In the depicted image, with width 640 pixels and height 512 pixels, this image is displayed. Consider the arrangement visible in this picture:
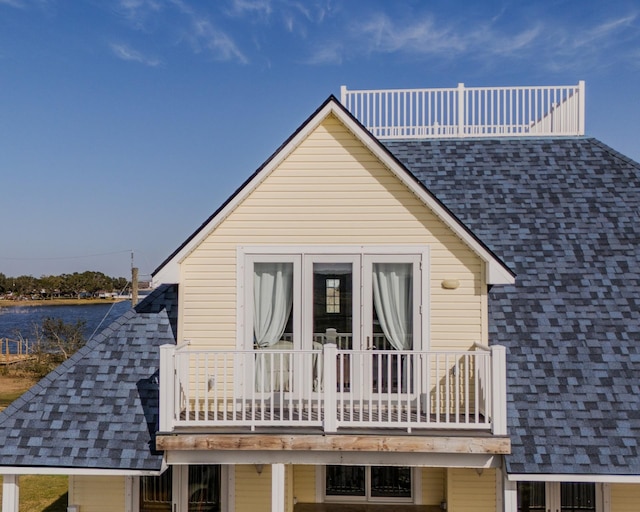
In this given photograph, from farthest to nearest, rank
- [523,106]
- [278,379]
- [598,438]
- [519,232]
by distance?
[523,106] → [519,232] → [278,379] → [598,438]

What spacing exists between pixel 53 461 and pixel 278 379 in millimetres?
3332

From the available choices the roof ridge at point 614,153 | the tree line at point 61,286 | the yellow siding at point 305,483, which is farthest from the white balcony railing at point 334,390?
the tree line at point 61,286

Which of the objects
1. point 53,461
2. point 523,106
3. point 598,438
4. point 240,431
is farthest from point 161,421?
point 523,106

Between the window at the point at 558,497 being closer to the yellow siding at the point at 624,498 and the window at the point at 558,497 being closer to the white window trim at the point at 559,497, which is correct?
the white window trim at the point at 559,497

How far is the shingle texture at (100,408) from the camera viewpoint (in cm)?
688

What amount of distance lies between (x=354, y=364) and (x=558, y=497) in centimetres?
399

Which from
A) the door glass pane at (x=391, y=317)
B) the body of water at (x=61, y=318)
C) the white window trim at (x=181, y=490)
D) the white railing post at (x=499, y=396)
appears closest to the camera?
the white railing post at (x=499, y=396)

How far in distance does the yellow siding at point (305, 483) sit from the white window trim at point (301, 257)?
2.54 metres

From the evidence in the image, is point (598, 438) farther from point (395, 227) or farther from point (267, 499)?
point (267, 499)

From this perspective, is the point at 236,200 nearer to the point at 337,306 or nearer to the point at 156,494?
the point at 337,306

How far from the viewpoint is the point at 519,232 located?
9.08m

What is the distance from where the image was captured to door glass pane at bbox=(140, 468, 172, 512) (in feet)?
27.3

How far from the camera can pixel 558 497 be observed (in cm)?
789

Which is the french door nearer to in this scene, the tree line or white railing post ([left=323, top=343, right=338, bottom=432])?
white railing post ([left=323, top=343, right=338, bottom=432])
